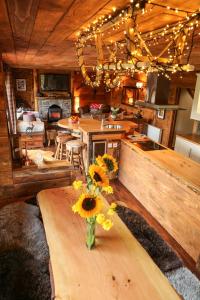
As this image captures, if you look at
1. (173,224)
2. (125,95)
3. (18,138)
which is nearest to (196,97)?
(173,224)

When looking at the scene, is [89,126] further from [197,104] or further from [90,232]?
[90,232]

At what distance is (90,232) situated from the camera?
1.83m

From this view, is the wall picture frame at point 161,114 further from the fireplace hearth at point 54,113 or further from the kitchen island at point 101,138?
the fireplace hearth at point 54,113

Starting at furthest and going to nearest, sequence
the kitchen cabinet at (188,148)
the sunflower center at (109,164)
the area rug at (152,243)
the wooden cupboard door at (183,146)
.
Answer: the wooden cupboard door at (183,146), the kitchen cabinet at (188,148), the area rug at (152,243), the sunflower center at (109,164)

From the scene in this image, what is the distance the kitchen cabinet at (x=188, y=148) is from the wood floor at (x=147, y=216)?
1.80m

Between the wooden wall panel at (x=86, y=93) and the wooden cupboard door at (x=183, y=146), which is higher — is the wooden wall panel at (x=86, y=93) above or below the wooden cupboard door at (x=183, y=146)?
above

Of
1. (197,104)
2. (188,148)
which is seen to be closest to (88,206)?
(197,104)

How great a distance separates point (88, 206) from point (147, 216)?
2.30 m

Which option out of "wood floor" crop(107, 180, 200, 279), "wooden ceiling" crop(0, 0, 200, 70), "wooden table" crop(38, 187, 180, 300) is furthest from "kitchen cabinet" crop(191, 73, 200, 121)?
"wooden ceiling" crop(0, 0, 200, 70)

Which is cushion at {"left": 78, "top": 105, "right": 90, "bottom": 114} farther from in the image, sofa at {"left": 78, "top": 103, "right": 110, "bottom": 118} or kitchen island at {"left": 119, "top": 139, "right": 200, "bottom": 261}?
kitchen island at {"left": 119, "top": 139, "right": 200, "bottom": 261}

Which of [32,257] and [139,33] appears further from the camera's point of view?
[32,257]

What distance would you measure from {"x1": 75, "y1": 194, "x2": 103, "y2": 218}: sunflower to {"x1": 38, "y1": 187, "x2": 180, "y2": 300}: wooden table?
41 centimetres

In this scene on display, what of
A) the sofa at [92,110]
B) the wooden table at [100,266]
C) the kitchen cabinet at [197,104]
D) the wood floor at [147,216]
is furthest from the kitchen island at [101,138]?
the sofa at [92,110]

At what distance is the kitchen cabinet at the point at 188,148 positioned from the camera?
16.2 ft
